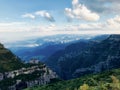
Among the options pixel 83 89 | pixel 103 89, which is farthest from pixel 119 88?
pixel 103 89

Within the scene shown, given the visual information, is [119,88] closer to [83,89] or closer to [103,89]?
[83,89]

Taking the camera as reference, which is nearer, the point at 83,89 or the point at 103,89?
the point at 83,89

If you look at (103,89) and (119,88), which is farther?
(103,89)
